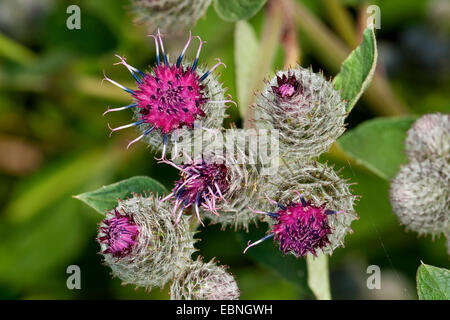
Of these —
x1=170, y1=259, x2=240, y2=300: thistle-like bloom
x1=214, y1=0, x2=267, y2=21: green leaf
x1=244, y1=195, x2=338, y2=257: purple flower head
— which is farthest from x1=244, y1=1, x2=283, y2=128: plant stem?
x1=170, y1=259, x2=240, y2=300: thistle-like bloom

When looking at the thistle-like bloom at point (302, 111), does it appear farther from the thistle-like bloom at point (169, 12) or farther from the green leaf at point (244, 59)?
the thistle-like bloom at point (169, 12)

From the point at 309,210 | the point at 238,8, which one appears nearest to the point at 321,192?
the point at 309,210

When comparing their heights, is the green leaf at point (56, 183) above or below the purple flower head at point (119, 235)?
above

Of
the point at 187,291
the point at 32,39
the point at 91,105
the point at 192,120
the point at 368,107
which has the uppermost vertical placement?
the point at 32,39

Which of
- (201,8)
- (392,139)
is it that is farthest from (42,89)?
(392,139)

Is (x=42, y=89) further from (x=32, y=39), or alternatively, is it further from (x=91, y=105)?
(x=32, y=39)

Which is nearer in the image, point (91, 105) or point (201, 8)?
point (201, 8)

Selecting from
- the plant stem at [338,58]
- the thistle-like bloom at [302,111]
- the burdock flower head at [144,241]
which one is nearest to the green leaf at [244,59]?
the plant stem at [338,58]
